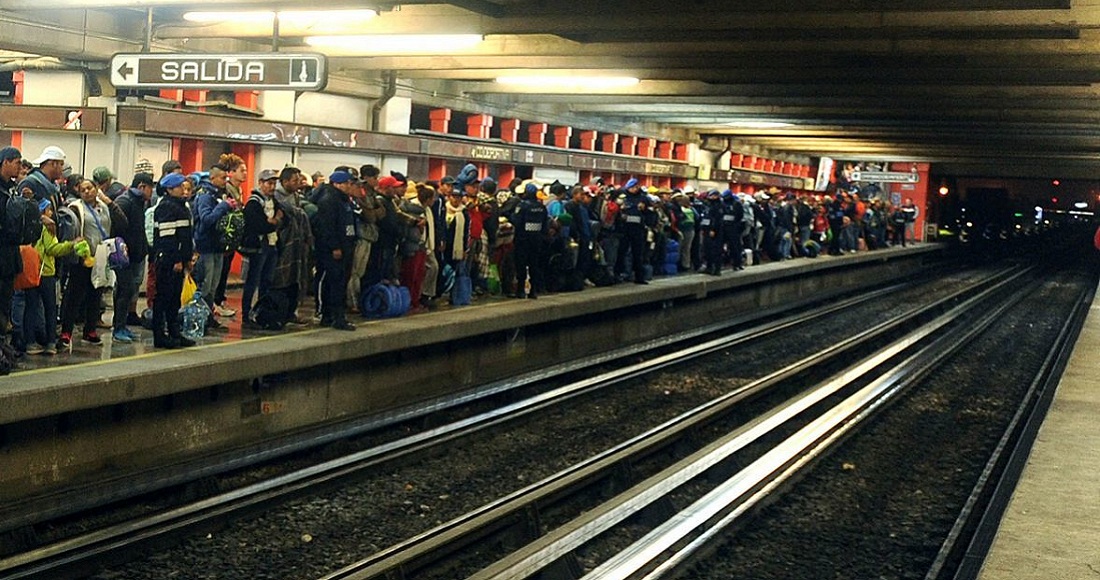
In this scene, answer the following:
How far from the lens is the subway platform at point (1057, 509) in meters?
6.67

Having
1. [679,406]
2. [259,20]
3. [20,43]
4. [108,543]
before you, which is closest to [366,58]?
[259,20]

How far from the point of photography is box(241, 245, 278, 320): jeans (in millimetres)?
13180

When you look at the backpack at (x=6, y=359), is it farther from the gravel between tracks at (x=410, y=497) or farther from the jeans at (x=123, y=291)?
the gravel between tracks at (x=410, y=497)

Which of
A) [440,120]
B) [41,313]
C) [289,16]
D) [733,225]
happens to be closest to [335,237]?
[41,313]

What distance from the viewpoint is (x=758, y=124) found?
103 feet

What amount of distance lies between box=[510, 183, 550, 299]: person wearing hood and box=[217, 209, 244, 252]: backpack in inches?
227

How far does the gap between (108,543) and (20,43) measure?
28.1 ft

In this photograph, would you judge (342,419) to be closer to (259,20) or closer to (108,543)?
(108,543)

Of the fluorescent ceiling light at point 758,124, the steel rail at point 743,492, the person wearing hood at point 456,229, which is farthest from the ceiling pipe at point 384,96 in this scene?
the fluorescent ceiling light at point 758,124

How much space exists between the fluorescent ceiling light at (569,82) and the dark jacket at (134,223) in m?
10.8

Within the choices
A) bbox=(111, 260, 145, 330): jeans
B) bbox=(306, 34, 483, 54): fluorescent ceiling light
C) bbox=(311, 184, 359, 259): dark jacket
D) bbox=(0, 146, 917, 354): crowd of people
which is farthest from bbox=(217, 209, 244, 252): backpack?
bbox=(306, 34, 483, 54): fluorescent ceiling light

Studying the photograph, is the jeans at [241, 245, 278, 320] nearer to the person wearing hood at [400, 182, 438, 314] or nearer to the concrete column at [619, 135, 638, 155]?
the person wearing hood at [400, 182, 438, 314]

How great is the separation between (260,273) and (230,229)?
1.29 metres

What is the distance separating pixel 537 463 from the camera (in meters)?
11.3
